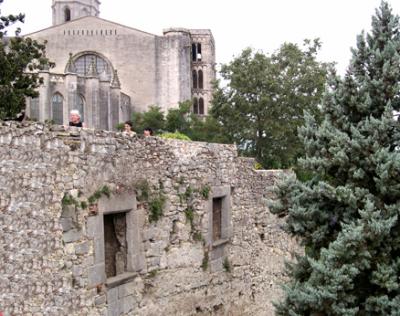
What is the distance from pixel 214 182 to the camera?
10.5m

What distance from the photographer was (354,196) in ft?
21.3

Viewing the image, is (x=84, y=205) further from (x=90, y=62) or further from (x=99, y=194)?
(x=90, y=62)

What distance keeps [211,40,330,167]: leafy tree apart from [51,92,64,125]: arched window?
18401 mm

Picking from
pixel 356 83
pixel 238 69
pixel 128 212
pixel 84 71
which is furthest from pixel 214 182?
pixel 84 71

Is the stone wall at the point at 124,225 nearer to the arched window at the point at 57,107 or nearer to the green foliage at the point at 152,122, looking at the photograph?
the green foliage at the point at 152,122

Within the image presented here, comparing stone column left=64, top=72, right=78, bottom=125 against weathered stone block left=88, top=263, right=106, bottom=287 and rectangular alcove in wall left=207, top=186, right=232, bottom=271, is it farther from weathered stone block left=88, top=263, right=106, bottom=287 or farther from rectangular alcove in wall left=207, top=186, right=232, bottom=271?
weathered stone block left=88, top=263, right=106, bottom=287

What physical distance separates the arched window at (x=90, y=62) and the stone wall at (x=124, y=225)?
45045 millimetres

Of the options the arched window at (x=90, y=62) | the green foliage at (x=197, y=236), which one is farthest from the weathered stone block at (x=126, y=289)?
the arched window at (x=90, y=62)

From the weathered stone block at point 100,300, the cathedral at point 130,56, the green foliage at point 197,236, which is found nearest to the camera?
the weathered stone block at point 100,300

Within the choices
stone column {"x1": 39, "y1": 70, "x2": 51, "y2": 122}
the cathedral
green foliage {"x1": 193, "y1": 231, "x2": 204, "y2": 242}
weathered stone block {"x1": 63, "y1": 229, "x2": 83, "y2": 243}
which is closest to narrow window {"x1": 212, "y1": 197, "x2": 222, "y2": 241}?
green foliage {"x1": 193, "y1": 231, "x2": 204, "y2": 242}

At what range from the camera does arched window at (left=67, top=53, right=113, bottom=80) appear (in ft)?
180

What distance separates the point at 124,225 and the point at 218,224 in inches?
122

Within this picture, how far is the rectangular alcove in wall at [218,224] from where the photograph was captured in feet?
A: 33.7

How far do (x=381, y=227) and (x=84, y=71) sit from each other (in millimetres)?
50893
